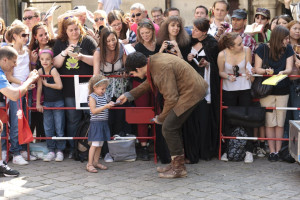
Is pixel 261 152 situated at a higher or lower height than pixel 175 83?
lower

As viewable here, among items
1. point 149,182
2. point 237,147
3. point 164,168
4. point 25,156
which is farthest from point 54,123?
point 237,147

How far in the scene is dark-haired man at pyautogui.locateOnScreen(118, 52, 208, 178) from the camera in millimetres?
6590

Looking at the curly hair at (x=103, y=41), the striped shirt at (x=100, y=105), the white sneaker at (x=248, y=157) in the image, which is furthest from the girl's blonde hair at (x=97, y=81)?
the white sneaker at (x=248, y=157)

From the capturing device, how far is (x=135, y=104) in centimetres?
796

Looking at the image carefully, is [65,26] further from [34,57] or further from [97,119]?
[97,119]

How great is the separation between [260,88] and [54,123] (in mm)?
3026

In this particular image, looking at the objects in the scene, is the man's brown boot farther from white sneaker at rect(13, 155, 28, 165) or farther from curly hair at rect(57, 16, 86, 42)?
curly hair at rect(57, 16, 86, 42)

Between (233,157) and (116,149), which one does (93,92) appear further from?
(233,157)

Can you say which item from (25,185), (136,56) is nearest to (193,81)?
(136,56)

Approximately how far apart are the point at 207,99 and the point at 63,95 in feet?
6.88

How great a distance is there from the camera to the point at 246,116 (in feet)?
25.2

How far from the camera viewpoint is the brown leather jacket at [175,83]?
657 cm

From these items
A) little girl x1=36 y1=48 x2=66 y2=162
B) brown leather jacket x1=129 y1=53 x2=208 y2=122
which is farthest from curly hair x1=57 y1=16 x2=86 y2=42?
brown leather jacket x1=129 y1=53 x2=208 y2=122

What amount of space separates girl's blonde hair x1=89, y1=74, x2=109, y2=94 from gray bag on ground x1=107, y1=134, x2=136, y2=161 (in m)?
0.96
